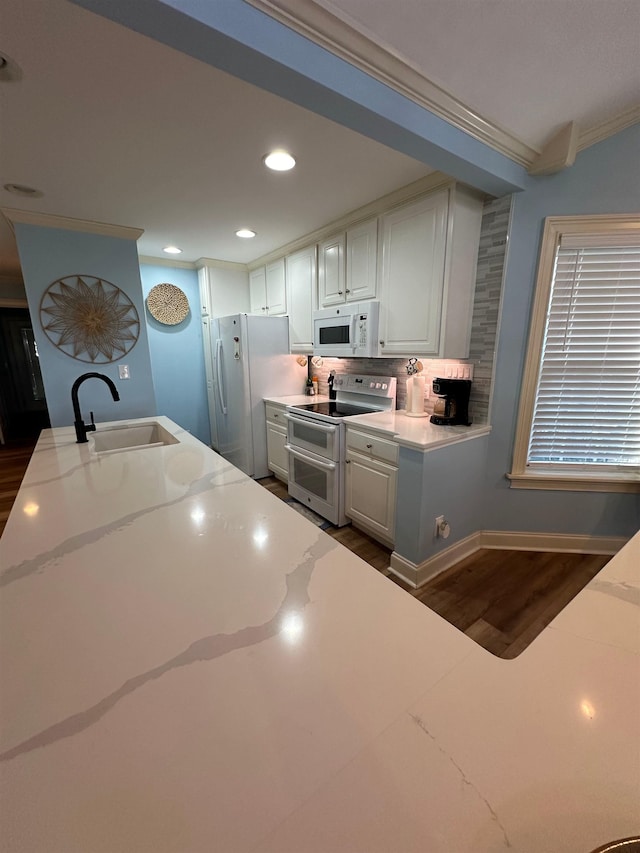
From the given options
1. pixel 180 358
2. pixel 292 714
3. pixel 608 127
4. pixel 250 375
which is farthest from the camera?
pixel 180 358

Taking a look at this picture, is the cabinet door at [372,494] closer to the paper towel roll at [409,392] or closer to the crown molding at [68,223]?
the paper towel roll at [409,392]

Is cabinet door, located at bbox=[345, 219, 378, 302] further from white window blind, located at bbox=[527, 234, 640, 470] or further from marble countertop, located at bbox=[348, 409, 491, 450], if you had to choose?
white window blind, located at bbox=[527, 234, 640, 470]

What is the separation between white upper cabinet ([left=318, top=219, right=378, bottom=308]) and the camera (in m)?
2.46

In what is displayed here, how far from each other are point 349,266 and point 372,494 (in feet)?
5.64

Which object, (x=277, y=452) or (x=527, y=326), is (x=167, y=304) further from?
(x=527, y=326)

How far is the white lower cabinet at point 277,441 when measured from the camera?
330 centimetres

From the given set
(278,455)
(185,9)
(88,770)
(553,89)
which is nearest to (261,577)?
(88,770)

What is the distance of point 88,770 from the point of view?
1.31 ft

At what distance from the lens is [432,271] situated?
6.88 ft

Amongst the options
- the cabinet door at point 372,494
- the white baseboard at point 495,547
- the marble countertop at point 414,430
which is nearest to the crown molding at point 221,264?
the marble countertop at point 414,430

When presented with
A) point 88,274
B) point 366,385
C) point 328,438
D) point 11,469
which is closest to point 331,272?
point 366,385

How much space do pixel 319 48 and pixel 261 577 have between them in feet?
5.05

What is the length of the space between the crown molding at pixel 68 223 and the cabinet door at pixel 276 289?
47.9 inches

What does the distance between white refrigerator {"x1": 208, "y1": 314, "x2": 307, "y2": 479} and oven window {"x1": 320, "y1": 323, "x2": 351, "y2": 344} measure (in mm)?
706
